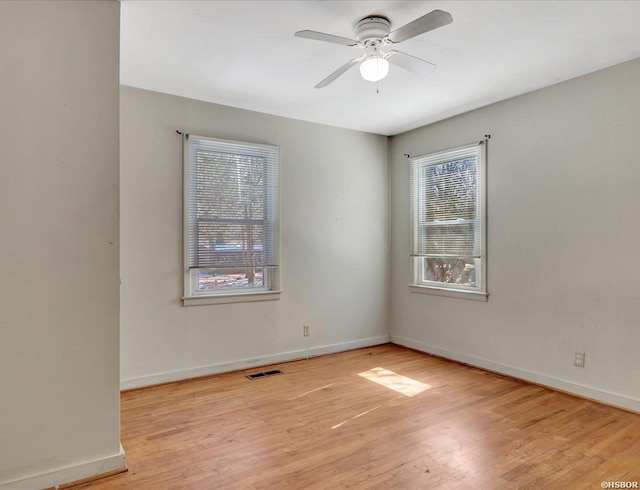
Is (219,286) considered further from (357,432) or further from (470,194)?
(470,194)

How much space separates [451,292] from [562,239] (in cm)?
128

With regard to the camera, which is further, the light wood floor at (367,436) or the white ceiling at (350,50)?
the white ceiling at (350,50)

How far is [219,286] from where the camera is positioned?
4023 millimetres

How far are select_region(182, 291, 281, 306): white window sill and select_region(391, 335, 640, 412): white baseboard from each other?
1919 millimetres

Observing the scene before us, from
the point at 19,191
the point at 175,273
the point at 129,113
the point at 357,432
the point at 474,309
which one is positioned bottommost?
the point at 357,432

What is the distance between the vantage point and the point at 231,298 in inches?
158

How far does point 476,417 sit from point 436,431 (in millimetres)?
417

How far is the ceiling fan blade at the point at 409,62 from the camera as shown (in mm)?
2516

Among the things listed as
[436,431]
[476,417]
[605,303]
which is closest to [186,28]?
[436,431]

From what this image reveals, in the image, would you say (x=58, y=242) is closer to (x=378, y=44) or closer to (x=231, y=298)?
(x=231, y=298)

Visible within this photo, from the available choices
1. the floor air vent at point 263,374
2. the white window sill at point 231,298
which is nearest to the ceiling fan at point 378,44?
the white window sill at point 231,298

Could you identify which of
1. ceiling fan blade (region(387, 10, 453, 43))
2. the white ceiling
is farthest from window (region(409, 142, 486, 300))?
ceiling fan blade (region(387, 10, 453, 43))

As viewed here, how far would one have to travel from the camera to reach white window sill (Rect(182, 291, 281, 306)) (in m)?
3.80

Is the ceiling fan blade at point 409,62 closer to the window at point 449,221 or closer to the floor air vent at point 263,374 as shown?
the window at point 449,221
